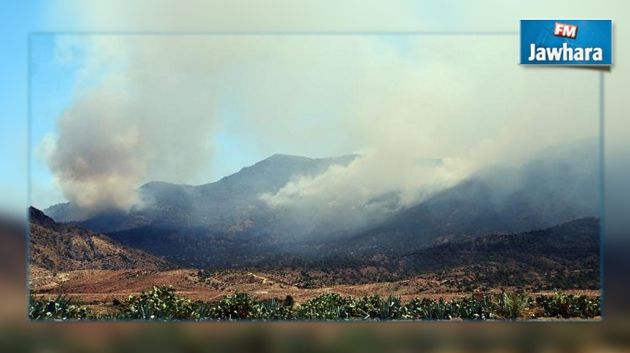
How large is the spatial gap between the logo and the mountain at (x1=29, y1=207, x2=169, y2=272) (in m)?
4.43

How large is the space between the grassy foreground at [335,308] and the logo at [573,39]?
240 cm

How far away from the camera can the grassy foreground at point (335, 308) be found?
30.2 feet

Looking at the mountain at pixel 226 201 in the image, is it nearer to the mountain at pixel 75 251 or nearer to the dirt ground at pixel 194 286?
the mountain at pixel 75 251

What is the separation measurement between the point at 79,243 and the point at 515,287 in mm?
4555

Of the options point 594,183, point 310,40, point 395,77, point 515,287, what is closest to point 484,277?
point 515,287

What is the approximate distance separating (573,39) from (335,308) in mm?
3597

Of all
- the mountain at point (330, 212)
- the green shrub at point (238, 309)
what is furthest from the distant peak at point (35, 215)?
the green shrub at point (238, 309)

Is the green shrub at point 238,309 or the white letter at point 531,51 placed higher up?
the white letter at point 531,51

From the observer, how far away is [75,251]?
9.46m

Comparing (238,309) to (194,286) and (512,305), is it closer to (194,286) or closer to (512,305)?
(194,286)

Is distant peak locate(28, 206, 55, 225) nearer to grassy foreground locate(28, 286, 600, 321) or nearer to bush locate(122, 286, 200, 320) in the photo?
grassy foreground locate(28, 286, 600, 321)

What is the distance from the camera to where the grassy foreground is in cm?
920

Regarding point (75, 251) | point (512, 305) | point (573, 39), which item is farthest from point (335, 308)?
point (573, 39)

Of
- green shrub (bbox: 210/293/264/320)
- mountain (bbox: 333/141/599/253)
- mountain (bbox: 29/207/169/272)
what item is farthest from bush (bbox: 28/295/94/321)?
mountain (bbox: 333/141/599/253)
